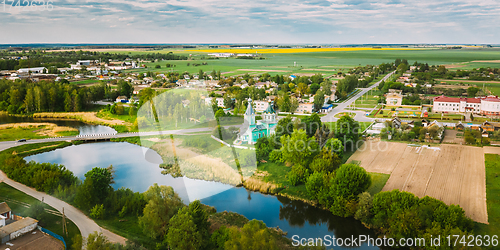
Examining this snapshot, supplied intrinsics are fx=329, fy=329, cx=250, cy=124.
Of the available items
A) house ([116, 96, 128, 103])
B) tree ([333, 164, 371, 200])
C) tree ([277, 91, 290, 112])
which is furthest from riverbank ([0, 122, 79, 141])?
tree ([333, 164, 371, 200])

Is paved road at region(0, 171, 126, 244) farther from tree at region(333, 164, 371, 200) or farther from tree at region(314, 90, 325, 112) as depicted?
tree at region(314, 90, 325, 112)

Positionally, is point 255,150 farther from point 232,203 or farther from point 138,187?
point 138,187

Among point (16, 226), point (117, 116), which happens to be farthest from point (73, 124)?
point (16, 226)

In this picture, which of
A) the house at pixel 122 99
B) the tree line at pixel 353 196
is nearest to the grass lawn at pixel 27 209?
the tree line at pixel 353 196

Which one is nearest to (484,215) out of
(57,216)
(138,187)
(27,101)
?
(138,187)

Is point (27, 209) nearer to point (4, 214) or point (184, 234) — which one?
point (4, 214)

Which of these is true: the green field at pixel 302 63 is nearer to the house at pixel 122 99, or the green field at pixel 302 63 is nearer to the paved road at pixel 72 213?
the house at pixel 122 99
